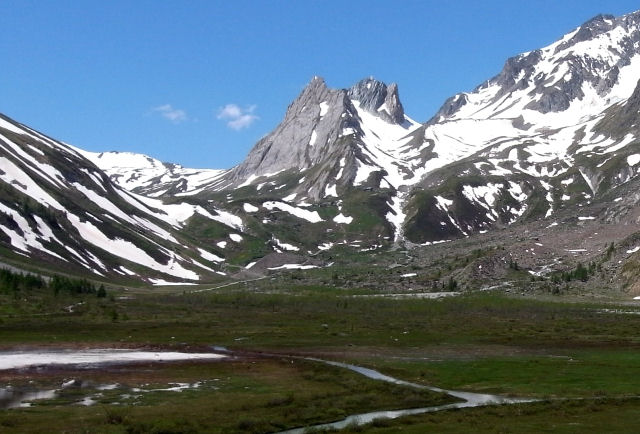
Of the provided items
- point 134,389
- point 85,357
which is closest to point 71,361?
point 85,357

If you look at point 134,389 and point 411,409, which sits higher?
point 134,389

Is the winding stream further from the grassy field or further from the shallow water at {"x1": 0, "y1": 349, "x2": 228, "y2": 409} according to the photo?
the shallow water at {"x1": 0, "y1": 349, "x2": 228, "y2": 409}

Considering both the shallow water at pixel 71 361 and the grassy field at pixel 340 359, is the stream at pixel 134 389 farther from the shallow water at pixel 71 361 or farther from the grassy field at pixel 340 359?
the grassy field at pixel 340 359

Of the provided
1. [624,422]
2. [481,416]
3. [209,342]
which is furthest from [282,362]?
[624,422]

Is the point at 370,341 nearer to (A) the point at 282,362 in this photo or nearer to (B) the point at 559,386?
(A) the point at 282,362

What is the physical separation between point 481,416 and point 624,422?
10.0 metres

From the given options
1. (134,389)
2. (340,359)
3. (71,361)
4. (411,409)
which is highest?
(71,361)

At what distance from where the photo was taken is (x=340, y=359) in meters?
93.9

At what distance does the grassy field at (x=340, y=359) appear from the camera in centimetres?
5441

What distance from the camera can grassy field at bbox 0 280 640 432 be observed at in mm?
54406

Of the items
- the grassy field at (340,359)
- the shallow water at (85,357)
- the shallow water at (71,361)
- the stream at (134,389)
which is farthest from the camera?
the shallow water at (85,357)

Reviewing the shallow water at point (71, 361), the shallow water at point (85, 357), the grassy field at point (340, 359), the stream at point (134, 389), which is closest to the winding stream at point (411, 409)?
the stream at point (134, 389)

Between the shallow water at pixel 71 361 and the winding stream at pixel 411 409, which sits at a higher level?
the shallow water at pixel 71 361

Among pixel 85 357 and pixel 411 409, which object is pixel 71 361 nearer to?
pixel 85 357
